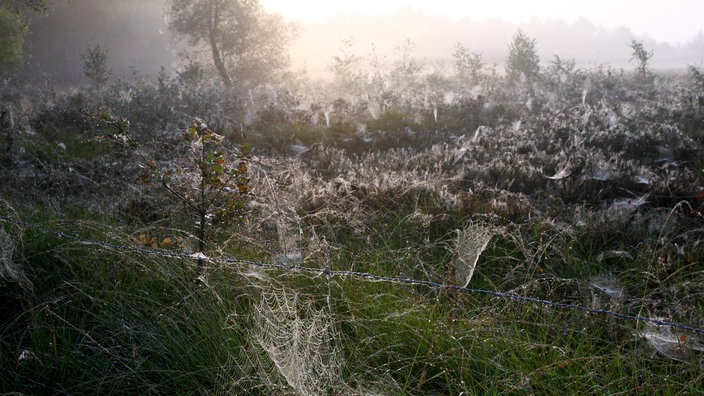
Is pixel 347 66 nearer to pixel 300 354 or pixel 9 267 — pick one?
pixel 9 267

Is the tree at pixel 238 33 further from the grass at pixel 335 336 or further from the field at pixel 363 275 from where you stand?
the grass at pixel 335 336

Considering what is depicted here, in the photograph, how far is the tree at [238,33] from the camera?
21.7 m

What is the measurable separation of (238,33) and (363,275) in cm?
2137

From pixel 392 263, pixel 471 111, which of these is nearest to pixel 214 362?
pixel 392 263

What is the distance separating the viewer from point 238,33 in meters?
22.5

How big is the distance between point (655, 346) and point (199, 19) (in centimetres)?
2199

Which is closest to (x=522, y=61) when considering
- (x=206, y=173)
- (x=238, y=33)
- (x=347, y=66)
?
(x=347, y=66)

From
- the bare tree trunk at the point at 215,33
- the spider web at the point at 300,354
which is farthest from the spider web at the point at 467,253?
the bare tree trunk at the point at 215,33

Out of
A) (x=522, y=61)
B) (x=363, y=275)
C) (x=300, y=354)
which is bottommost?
(x=300, y=354)

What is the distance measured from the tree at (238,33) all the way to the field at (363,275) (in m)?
15.9

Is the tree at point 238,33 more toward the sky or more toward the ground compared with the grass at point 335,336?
more toward the sky

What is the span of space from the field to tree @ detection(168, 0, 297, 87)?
15.9m

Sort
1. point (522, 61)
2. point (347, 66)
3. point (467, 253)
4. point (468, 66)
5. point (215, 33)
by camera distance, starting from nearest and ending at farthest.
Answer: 1. point (467, 253)
2. point (522, 61)
3. point (468, 66)
4. point (347, 66)
5. point (215, 33)

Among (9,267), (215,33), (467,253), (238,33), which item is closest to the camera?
(9,267)
